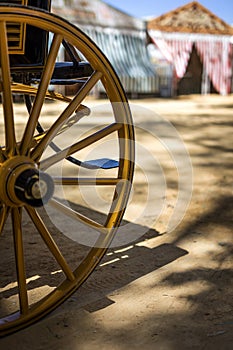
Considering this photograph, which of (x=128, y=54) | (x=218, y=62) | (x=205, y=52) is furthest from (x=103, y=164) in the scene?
(x=218, y=62)

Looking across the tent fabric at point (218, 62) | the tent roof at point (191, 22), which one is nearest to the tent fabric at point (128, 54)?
the tent roof at point (191, 22)

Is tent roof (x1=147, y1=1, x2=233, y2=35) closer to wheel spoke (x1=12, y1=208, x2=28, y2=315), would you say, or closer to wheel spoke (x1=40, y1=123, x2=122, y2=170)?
wheel spoke (x1=40, y1=123, x2=122, y2=170)

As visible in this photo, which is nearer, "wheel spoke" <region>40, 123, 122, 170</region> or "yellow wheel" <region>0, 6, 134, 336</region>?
"yellow wheel" <region>0, 6, 134, 336</region>

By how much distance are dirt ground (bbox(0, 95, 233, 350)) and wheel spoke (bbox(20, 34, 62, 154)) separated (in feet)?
2.49

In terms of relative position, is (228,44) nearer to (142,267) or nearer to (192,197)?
(192,197)

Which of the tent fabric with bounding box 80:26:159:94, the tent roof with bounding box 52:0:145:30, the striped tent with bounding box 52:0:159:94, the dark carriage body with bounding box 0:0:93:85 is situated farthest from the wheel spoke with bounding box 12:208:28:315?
the tent fabric with bounding box 80:26:159:94

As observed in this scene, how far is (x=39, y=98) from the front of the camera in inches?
77.1

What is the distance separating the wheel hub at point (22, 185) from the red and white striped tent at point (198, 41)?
14.8 m

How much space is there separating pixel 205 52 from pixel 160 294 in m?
16.6

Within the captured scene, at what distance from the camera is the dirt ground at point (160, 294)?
6.60 ft

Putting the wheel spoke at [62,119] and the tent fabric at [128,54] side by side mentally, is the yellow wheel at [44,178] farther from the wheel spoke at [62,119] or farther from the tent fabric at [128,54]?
the tent fabric at [128,54]

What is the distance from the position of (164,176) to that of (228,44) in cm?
1494

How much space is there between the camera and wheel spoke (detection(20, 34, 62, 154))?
6.31 ft

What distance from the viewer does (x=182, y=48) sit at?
669 inches
